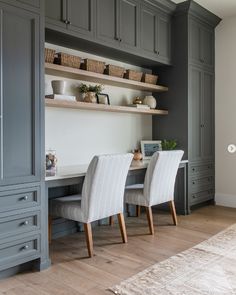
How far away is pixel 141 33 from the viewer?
12.1ft

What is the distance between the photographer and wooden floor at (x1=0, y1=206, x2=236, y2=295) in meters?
2.14

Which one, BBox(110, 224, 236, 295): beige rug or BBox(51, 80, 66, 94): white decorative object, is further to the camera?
BBox(51, 80, 66, 94): white decorative object

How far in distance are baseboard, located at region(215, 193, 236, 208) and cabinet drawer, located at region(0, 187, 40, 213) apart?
10.2ft

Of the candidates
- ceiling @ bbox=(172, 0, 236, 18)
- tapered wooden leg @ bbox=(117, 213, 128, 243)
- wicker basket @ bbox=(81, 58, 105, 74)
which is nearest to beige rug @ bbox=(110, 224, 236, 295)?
tapered wooden leg @ bbox=(117, 213, 128, 243)

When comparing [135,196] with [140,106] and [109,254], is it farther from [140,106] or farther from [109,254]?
[140,106]

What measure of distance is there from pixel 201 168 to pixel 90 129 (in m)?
1.73

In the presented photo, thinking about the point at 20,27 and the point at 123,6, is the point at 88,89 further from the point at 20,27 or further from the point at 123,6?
the point at 20,27

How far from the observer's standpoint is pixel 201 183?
14.3 ft

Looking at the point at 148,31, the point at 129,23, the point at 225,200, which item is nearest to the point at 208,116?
the point at 225,200

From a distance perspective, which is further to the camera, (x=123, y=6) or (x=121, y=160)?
(x=123, y=6)

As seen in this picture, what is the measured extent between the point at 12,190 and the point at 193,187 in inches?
105

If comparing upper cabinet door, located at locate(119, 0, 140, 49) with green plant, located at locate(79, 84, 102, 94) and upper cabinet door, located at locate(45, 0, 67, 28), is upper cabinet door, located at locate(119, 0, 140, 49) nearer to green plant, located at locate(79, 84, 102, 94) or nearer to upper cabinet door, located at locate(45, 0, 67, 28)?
green plant, located at locate(79, 84, 102, 94)

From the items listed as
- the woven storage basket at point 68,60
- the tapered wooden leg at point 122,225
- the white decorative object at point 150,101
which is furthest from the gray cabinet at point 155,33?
the tapered wooden leg at point 122,225

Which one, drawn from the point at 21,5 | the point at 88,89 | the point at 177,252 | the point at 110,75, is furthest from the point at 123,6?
the point at 177,252
